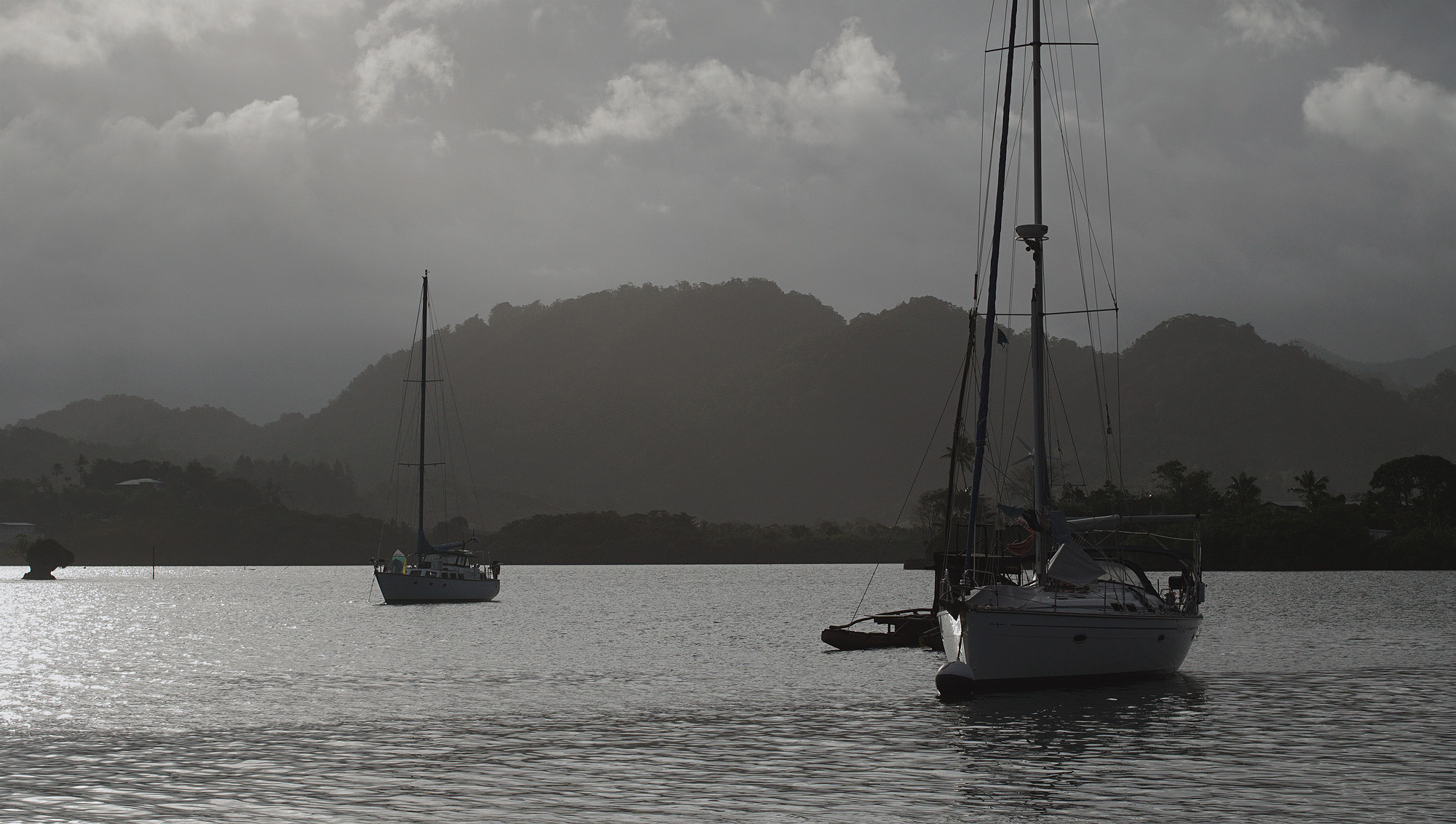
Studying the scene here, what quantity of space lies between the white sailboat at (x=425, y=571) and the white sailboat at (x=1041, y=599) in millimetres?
58472

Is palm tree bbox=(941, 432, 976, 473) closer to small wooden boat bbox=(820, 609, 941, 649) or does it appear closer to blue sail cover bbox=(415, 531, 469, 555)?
small wooden boat bbox=(820, 609, 941, 649)

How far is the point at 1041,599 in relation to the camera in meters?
35.2

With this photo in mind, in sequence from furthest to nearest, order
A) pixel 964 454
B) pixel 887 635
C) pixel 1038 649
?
pixel 964 454
pixel 887 635
pixel 1038 649

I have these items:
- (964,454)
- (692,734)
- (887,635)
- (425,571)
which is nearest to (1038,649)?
(692,734)

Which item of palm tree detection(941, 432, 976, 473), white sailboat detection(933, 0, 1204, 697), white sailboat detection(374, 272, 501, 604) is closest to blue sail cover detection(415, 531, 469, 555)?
white sailboat detection(374, 272, 501, 604)

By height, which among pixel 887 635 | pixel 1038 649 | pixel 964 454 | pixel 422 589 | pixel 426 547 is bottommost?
pixel 422 589

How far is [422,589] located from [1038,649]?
67108 millimetres

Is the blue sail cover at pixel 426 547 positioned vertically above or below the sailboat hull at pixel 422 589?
above

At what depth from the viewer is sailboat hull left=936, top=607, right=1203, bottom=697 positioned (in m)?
34.3

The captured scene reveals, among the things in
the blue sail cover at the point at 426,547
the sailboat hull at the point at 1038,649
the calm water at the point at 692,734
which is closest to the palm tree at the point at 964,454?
the calm water at the point at 692,734

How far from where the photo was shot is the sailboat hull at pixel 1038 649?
3434 cm

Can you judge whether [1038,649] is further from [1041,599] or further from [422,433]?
[422,433]

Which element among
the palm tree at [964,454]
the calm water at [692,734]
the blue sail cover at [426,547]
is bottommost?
the calm water at [692,734]

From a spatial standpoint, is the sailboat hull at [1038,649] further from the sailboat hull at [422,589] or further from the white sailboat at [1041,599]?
the sailboat hull at [422,589]
